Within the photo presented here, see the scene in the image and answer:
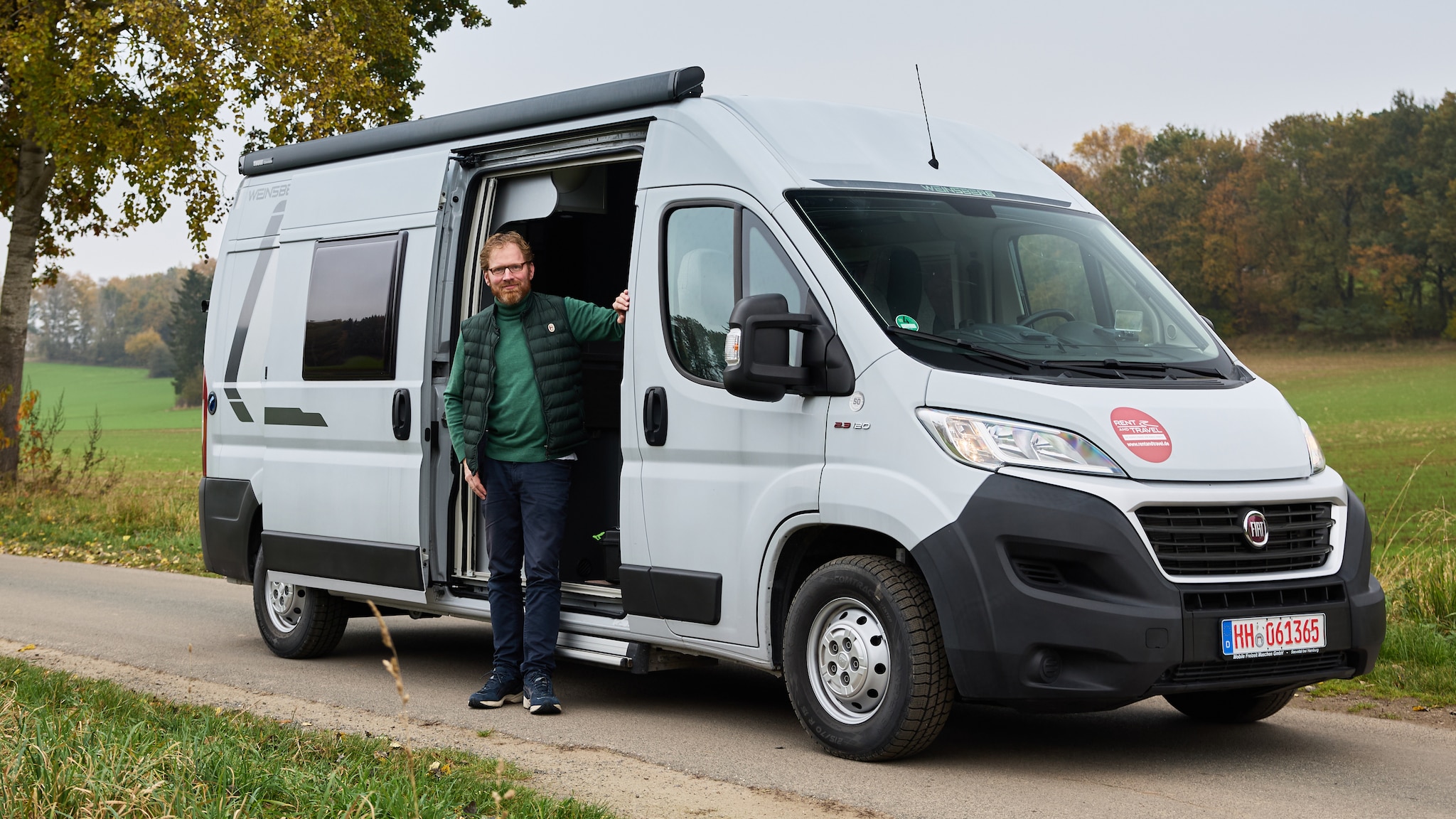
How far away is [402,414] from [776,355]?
272cm

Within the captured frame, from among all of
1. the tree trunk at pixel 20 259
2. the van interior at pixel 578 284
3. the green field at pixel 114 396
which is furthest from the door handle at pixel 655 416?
the green field at pixel 114 396

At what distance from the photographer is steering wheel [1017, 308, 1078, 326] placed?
6141 mm

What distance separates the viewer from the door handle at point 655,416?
663 centimetres

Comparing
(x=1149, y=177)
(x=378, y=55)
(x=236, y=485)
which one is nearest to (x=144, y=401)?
(x=1149, y=177)

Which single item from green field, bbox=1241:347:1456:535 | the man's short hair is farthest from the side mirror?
green field, bbox=1241:347:1456:535

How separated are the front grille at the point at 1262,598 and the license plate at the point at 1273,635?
5 centimetres

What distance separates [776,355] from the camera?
5922 millimetres

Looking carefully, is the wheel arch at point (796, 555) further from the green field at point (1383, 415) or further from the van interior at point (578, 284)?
the green field at point (1383, 415)

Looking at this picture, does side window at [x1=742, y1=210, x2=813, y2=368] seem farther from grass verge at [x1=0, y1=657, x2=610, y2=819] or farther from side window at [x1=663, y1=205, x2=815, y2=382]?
grass verge at [x1=0, y1=657, x2=610, y2=819]

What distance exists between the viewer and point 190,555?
48.0ft

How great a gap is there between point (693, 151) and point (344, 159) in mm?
2841

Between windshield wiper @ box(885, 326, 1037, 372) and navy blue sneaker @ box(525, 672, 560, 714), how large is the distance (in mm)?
2377

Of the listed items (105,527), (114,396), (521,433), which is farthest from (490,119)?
(114,396)

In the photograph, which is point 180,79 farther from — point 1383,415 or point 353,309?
point 1383,415
